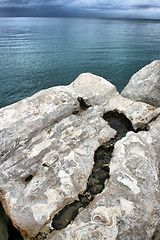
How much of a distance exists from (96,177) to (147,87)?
5531mm

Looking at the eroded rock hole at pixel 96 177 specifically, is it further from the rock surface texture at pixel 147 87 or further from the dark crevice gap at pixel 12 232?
the rock surface texture at pixel 147 87

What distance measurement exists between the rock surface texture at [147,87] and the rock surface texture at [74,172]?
1551mm

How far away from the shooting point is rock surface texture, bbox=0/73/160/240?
12.0ft

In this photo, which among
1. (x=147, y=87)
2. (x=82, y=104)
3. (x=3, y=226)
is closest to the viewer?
(x=3, y=226)

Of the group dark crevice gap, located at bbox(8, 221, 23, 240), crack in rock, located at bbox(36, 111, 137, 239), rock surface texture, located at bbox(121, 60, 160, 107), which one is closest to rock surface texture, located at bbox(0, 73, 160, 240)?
crack in rock, located at bbox(36, 111, 137, 239)

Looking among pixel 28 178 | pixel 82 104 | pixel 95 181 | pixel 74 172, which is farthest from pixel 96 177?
pixel 82 104

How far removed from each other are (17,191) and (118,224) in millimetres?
2595

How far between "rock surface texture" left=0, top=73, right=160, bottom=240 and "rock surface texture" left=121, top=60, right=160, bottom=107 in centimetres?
155

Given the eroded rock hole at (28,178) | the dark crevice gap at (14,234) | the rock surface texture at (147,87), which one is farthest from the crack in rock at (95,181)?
the rock surface texture at (147,87)

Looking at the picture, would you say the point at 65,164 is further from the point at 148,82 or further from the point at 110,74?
the point at 110,74

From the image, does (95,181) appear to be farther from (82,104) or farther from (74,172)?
(82,104)

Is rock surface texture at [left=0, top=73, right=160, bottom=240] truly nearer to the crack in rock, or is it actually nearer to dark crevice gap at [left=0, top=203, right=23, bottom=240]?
the crack in rock

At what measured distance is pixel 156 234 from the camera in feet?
11.8

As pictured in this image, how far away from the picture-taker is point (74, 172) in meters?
4.72
